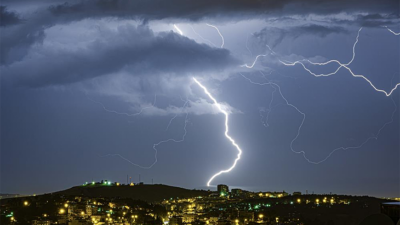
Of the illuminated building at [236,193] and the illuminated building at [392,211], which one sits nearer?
the illuminated building at [392,211]

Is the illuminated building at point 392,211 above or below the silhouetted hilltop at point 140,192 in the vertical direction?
below

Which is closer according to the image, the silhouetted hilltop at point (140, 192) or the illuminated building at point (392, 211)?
the illuminated building at point (392, 211)

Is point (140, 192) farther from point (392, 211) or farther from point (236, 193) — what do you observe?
point (392, 211)

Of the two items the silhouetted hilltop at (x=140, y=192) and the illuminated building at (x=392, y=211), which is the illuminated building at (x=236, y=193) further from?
the illuminated building at (x=392, y=211)

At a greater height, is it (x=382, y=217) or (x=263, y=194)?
(x=263, y=194)

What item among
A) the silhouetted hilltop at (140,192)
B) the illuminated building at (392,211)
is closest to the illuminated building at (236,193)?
the silhouetted hilltop at (140,192)

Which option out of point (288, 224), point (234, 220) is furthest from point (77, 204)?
point (288, 224)

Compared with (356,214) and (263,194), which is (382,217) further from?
(263,194)

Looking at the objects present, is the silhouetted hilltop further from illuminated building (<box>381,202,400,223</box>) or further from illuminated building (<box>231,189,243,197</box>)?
illuminated building (<box>381,202,400,223</box>)
